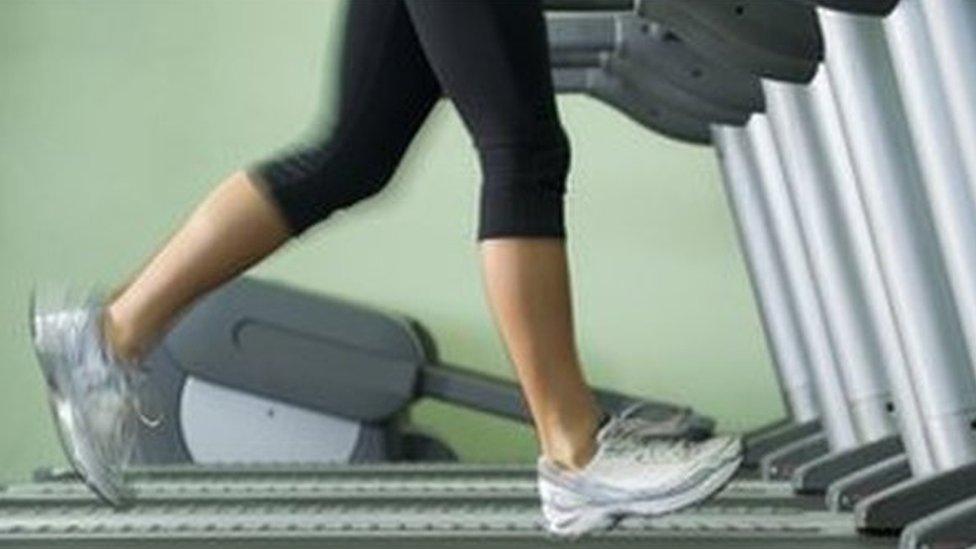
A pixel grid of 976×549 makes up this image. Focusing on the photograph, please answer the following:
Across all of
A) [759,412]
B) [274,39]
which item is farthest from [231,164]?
[759,412]

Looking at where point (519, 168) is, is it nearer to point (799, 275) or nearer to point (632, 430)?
point (632, 430)

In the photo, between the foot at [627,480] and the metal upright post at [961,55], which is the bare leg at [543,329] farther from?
the metal upright post at [961,55]

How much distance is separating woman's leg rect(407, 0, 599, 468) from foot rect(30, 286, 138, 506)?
51 centimetres

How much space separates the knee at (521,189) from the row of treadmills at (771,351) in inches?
13.4

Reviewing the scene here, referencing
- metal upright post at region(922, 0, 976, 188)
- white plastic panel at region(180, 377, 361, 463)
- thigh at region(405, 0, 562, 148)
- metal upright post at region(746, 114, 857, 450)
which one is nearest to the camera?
thigh at region(405, 0, 562, 148)

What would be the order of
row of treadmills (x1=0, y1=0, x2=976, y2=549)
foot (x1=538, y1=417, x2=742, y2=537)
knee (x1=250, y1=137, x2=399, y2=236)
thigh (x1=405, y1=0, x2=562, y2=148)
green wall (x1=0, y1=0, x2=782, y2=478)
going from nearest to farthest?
thigh (x1=405, y1=0, x2=562, y2=148), foot (x1=538, y1=417, x2=742, y2=537), knee (x1=250, y1=137, x2=399, y2=236), row of treadmills (x1=0, y1=0, x2=976, y2=549), green wall (x1=0, y1=0, x2=782, y2=478)

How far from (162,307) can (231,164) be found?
8.72 feet

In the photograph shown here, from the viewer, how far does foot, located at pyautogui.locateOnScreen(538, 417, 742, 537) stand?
1.93 metres

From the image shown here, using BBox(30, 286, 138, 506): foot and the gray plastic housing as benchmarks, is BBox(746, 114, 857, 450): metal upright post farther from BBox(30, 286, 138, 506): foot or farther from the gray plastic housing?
BBox(30, 286, 138, 506): foot

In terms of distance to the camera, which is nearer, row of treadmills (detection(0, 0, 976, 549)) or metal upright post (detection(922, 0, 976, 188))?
metal upright post (detection(922, 0, 976, 188))

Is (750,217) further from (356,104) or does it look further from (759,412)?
(356,104)

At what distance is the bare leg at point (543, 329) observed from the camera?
73.6 inches

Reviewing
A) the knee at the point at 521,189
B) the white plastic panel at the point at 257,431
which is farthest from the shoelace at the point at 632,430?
the white plastic panel at the point at 257,431

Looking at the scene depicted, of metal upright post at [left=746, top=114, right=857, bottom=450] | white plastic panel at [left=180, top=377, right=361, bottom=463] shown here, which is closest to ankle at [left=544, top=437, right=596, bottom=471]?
metal upright post at [left=746, top=114, right=857, bottom=450]
